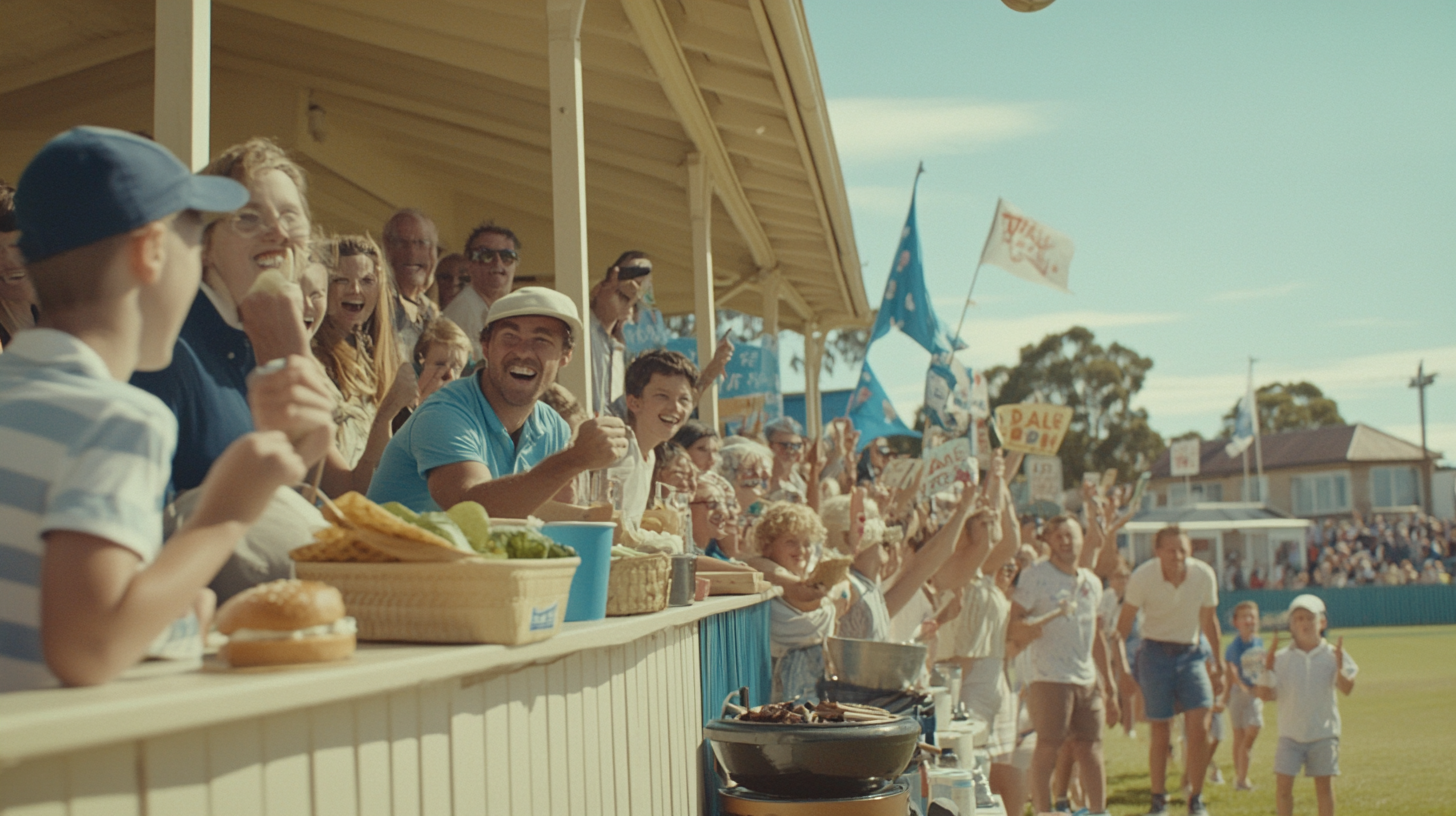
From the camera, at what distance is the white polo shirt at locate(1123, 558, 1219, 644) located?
11.1 m

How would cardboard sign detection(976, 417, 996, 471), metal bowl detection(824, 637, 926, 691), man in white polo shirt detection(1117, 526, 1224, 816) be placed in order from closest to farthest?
1. metal bowl detection(824, 637, 926, 691)
2. man in white polo shirt detection(1117, 526, 1224, 816)
3. cardboard sign detection(976, 417, 996, 471)

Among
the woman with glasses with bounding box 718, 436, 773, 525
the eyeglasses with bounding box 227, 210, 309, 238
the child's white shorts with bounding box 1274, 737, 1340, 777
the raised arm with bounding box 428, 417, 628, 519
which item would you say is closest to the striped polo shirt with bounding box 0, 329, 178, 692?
the eyeglasses with bounding box 227, 210, 309, 238

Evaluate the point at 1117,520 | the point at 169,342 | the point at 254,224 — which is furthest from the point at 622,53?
the point at 1117,520

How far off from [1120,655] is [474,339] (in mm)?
8852

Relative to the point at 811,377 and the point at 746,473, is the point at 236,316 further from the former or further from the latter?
the point at 811,377

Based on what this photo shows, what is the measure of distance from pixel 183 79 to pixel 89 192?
231 centimetres

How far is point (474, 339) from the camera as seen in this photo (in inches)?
251

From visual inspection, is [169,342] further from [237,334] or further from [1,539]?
[237,334]

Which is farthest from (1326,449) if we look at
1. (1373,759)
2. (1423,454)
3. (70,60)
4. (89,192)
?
(89,192)

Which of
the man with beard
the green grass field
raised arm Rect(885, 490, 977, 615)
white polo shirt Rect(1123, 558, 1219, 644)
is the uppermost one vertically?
the man with beard

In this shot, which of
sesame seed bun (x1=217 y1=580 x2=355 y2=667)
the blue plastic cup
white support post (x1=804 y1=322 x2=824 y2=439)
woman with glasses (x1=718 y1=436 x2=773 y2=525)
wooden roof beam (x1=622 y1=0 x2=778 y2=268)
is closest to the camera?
sesame seed bun (x1=217 y1=580 x2=355 y2=667)

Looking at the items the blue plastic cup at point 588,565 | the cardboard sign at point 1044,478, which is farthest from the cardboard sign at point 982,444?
the blue plastic cup at point 588,565

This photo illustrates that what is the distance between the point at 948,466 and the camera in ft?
Result: 35.9

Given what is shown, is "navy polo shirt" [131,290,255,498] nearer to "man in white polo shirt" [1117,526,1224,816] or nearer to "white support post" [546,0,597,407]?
"white support post" [546,0,597,407]
